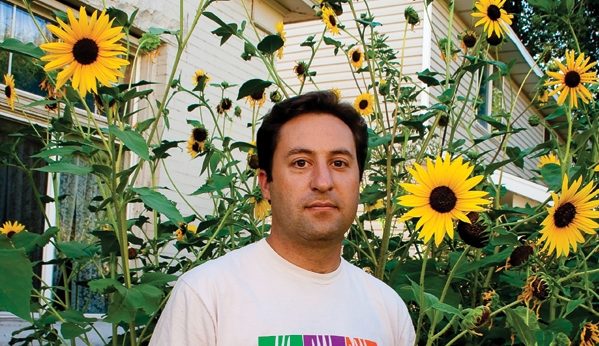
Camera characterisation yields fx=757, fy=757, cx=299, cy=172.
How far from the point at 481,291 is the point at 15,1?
3.02 metres

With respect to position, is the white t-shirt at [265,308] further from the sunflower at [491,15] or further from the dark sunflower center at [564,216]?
the sunflower at [491,15]

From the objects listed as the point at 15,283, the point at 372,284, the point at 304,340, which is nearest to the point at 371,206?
the point at 372,284

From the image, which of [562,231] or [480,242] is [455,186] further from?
[562,231]

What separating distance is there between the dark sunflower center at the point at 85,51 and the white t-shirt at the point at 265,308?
1.70 ft

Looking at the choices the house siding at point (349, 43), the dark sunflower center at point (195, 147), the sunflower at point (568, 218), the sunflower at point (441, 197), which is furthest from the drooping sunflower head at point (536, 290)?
the house siding at point (349, 43)

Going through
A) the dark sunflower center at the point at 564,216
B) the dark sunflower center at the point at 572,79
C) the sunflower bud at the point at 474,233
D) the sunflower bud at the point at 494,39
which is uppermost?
the sunflower bud at the point at 494,39

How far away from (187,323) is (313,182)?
0.41 metres

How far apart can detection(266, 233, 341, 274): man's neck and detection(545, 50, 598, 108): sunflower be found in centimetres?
106

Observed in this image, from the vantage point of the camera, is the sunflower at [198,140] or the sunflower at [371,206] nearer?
the sunflower at [371,206]

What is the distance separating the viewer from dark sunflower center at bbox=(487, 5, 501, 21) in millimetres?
2564

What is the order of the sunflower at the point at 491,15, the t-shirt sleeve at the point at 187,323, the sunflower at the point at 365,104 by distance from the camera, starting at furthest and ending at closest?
the sunflower at the point at 365,104 < the sunflower at the point at 491,15 < the t-shirt sleeve at the point at 187,323

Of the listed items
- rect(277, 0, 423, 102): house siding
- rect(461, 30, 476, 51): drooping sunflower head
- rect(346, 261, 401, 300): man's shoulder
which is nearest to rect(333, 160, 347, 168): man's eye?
rect(346, 261, 401, 300): man's shoulder

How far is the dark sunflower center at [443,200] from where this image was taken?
1.71 metres

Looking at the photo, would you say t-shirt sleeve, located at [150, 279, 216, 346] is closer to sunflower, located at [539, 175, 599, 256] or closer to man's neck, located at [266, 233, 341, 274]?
man's neck, located at [266, 233, 341, 274]
